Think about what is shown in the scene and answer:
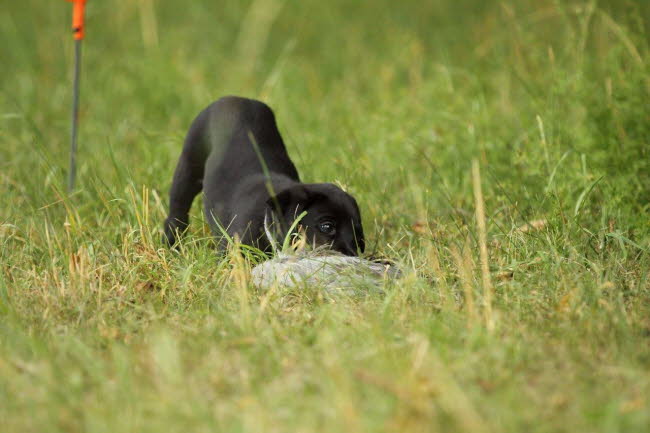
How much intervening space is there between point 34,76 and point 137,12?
2.28 m

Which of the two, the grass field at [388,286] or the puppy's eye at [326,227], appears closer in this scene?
the grass field at [388,286]

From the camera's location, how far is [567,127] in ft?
16.6

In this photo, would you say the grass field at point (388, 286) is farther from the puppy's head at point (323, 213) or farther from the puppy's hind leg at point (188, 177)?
the puppy's head at point (323, 213)

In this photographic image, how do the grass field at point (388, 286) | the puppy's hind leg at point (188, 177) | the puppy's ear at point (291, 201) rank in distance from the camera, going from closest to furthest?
the grass field at point (388, 286)
the puppy's ear at point (291, 201)
the puppy's hind leg at point (188, 177)

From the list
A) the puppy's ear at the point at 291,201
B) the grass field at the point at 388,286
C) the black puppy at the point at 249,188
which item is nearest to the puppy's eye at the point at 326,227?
the black puppy at the point at 249,188

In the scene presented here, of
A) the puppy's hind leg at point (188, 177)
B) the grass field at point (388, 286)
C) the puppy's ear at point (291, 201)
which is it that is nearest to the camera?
the grass field at point (388, 286)

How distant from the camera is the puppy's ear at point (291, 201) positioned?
409cm

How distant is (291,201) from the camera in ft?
13.5

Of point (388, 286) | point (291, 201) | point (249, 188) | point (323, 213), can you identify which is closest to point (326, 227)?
point (323, 213)

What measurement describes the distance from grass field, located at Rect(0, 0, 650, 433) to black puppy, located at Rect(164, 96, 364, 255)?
20cm

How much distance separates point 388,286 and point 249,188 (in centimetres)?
124

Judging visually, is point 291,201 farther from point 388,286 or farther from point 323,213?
point 388,286

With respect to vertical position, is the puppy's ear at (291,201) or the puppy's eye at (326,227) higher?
the puppy's ear at (291,201)

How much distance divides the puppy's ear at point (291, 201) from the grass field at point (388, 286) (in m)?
0.40
